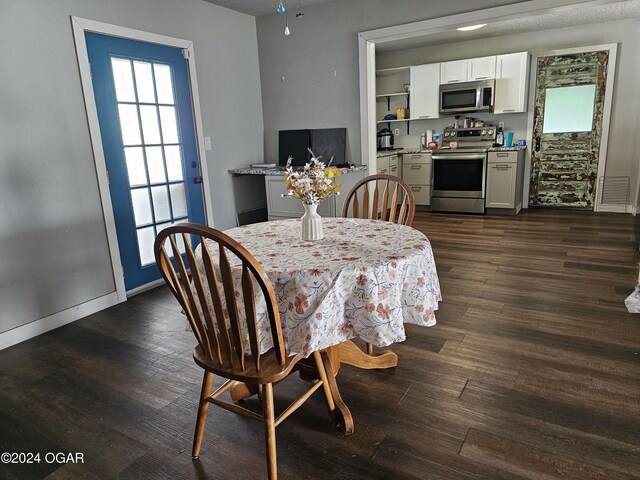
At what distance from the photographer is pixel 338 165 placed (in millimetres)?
4469

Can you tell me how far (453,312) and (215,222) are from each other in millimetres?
2569

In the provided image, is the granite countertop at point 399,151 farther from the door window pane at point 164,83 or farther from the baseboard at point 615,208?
the door window pane at point 164,83

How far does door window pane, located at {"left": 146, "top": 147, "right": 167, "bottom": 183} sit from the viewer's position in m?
3.62

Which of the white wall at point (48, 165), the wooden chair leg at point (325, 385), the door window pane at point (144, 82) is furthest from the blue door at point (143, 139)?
the wooden chair leg at point (325, 385)

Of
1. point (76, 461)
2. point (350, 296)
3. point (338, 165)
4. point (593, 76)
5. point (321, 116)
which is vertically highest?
point (593, 76)

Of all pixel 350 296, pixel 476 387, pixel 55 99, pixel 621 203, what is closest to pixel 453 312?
pixel 476 387

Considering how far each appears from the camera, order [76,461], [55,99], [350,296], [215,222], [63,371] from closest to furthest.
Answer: [350,296] → [76,461] → [63,371] → [55,99] → [215,222]

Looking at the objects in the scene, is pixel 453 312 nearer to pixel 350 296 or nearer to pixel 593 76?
pixel 350 296

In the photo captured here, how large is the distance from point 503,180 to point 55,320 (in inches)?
217

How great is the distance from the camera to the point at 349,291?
5.18 ft

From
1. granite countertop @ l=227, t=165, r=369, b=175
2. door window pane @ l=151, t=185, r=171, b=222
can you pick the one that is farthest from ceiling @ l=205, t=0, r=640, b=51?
door window pane @ l=151, t=185, r=171, b=222

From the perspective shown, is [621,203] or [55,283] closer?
[55,283]

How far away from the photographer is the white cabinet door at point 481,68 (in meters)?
5.98

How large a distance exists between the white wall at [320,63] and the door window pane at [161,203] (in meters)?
1.59
